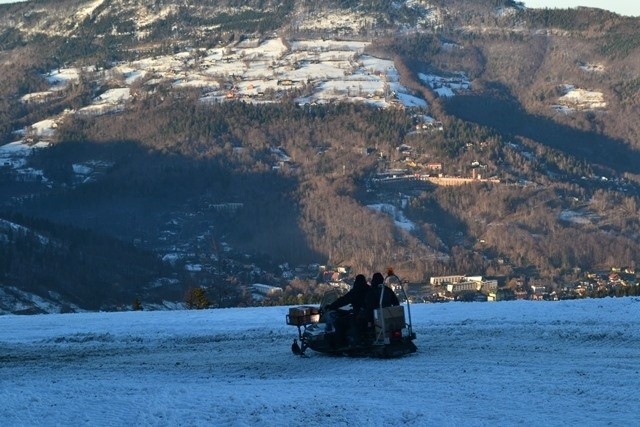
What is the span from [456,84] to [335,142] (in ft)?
115

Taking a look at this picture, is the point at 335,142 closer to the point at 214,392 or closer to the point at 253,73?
the point at 253,73

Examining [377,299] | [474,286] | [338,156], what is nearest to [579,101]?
[338,156]

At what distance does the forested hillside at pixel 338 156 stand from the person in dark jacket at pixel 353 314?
39.4 m

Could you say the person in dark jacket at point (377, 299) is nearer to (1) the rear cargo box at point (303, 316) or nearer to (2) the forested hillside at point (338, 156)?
(1) the rear cargo box at point (303, 316)

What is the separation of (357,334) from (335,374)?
5.49 feet

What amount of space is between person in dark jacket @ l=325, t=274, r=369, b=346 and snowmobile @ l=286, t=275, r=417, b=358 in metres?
0.02

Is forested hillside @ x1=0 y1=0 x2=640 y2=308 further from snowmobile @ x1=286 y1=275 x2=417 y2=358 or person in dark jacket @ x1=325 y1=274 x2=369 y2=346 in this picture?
person in dark jacket @ x1=325 y1=274 x2=369 y2=346

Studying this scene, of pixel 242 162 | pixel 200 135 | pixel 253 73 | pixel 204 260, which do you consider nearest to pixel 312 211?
pixel 204 260

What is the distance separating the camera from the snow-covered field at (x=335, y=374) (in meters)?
12.0

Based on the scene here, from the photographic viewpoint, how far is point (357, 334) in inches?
666

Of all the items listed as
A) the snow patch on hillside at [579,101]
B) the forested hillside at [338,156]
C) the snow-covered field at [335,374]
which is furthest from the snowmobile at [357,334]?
the snow patch on hillside at [579,101]

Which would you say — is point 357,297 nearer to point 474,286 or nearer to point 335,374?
point 335,374

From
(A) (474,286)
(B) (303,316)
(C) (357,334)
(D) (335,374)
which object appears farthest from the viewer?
(A) (474,286)

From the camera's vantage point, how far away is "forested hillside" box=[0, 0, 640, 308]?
212 feet
